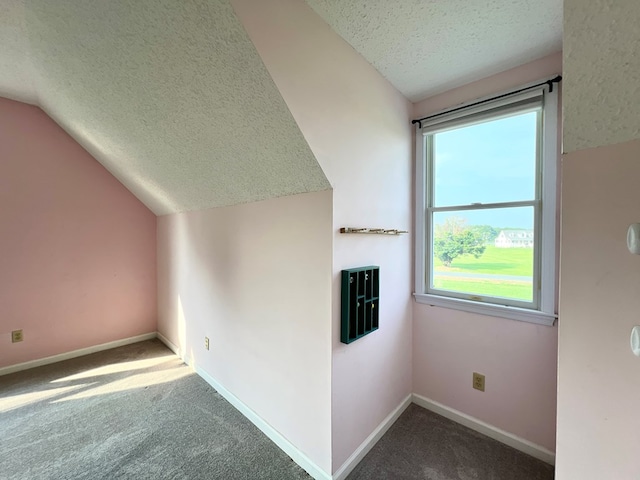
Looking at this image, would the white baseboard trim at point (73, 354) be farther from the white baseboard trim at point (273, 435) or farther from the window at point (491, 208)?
the window at point (491, 208)

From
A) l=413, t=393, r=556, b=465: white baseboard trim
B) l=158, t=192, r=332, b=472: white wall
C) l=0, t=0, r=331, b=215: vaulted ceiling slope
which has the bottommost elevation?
l=413, t=393, r=556, b=465: white baseboard trim

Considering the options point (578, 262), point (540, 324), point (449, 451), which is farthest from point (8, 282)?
point (540, 324)

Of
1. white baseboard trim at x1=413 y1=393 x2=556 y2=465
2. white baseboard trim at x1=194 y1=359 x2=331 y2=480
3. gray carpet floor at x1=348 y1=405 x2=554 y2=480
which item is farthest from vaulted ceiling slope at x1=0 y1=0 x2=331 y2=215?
white baseboard trim at x1=413 y1=393 x2=556 y2=465

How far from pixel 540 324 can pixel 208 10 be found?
2333 millimetres

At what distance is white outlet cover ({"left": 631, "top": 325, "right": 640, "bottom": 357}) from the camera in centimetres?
66

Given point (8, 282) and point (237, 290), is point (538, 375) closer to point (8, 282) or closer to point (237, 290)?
point (237, 290)

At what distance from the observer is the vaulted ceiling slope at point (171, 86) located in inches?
42.8

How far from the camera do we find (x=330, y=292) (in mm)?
1375

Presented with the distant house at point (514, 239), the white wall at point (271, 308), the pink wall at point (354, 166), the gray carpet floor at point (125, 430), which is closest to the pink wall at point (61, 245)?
the gray carpet floor at point (125, 430)

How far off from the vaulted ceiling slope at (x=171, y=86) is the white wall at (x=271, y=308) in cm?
21

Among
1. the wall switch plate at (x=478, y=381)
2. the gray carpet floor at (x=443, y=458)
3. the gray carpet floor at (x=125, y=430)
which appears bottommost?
the gray carpet floor at (x=443, y=458)

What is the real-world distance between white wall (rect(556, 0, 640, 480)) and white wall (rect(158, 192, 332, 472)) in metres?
0.94

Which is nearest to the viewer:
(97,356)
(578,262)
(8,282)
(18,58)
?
(578,262)

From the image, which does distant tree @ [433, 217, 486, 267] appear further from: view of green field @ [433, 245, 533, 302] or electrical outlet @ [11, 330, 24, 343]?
electrical outlet @ [11, 330, 24, 343]
